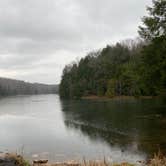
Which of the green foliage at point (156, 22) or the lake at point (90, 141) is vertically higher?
the green foliage at point (156, 22)

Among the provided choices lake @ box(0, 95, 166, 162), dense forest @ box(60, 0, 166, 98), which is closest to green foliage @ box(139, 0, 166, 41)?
dense forest @ box(60, 0, 166, 98)

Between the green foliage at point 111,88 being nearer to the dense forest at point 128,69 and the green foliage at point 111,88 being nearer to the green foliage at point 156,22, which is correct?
the dense forest at point 128,69

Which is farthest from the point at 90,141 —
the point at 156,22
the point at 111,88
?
the point at 111,88

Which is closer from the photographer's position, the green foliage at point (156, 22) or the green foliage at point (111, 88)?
the green foliage at point (156, 22)

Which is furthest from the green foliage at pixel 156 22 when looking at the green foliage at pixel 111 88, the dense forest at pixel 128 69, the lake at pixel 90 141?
the green foliage at pixel 111 88

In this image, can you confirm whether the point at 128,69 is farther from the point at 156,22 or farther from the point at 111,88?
the point at 156,22

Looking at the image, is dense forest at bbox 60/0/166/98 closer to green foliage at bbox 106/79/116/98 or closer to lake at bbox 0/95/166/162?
green foliage at bbox 106/79/116/98

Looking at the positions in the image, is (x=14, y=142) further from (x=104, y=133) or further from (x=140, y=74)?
(x=140, y=74)

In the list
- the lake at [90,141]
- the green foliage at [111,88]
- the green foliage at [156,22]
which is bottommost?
the lake at [90,141]

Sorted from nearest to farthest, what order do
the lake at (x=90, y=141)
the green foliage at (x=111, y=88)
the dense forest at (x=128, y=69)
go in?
the lake at (x=90, y=141) < the dense forest at (x=128, y=69) < the green foliage at (x=111, y=88)

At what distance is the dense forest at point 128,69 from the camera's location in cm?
3169

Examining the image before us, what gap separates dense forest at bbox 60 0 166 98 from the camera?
31688 mm

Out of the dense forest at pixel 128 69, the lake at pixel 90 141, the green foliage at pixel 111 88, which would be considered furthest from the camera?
the green foliage at pixel 111 88

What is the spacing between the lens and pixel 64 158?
17188 mm
